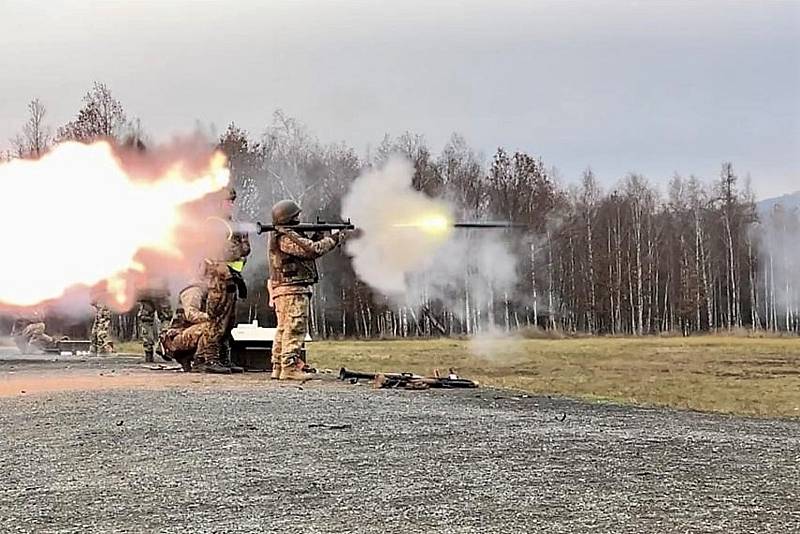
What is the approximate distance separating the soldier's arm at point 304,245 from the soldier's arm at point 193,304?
12.1 feet

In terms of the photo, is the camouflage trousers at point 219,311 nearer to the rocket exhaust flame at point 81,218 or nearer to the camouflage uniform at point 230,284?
the camouflage uniform at point 230,284

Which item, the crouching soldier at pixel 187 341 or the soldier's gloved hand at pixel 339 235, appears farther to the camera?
the crouching soldier at pixel 187 341

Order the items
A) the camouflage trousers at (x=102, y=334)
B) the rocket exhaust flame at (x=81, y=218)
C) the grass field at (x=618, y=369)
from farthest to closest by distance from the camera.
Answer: the camouflage trousers at (x=102, y=334)
the rocket exhaust flame at (x=81, y=218)
the grass field at (x=618, y=369)

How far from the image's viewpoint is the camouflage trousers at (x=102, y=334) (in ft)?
109

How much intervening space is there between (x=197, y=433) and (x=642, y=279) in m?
57.1

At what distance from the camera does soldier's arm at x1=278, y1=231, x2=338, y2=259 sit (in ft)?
59.9

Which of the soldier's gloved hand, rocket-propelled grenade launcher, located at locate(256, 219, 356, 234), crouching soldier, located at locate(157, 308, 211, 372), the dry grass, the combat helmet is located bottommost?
the dry grass

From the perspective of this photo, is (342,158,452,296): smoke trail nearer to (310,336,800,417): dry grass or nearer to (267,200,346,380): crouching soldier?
(267,200,346,380): crouching soldier

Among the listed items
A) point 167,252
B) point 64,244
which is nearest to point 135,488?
point 64,244

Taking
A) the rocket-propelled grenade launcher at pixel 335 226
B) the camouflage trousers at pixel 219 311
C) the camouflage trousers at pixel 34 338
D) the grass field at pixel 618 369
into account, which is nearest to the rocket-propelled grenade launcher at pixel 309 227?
the rocket-propelled grenade launcher at pixel 335 226

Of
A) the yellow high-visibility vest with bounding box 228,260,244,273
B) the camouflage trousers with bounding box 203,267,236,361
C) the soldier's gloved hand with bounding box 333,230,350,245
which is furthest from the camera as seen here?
→ the yellow high-visibility vest with bounding box 228,260,244,273

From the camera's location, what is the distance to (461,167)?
39125 mm

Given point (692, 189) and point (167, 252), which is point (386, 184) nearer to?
point (167, 252)

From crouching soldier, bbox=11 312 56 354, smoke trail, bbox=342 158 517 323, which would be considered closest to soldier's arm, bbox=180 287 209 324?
smoke trail, bbox=342 158 517 323
